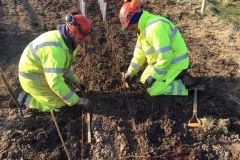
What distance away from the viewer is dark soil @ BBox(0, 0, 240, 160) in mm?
5219

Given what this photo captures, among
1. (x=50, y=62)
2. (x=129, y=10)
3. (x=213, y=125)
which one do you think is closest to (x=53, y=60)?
(x=50, y=62)

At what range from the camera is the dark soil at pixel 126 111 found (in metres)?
5.22

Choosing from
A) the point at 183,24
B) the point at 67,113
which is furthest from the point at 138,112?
the point at 183,24

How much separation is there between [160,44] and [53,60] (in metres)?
1.86

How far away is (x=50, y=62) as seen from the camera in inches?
195

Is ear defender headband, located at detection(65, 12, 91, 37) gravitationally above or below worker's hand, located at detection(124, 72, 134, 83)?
above

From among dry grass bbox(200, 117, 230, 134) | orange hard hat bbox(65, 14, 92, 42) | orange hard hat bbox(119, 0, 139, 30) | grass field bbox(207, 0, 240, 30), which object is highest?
orange hard hat bbox(65, 14, 92, 42)

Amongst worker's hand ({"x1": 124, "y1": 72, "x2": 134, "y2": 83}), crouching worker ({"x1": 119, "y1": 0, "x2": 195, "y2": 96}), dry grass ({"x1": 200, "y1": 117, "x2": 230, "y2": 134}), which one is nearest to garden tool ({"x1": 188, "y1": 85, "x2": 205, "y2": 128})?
dry grass ({"x1": 200, "y1": 117, "x2": 230, "y2": 134})

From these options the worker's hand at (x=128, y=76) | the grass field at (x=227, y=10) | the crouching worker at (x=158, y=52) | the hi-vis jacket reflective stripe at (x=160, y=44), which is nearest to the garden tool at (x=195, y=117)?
the crouching worker at (x=158, y=52)

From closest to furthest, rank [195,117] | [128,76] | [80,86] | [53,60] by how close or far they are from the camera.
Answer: [53,60] < [195,117] < [80,86] < [128,76]

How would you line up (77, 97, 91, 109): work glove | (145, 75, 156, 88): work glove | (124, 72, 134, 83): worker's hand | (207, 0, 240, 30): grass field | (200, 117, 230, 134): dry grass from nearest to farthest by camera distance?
(200, 117, 230, 134): dry grass → (77, 97, 91, 109): work glove → (145, 75, 156, 88): work glove → (124, 72, 134, 83): worker's hand → (207, 0, 240, 30): grass field

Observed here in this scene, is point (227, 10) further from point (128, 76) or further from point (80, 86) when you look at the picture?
point (80, 86)

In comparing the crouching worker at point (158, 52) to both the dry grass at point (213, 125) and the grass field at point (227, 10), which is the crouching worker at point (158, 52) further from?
the grass field at point (227, 10)

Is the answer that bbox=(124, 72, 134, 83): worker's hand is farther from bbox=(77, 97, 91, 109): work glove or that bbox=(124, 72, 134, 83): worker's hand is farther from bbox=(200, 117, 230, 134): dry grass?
bbox=(200, 117, 230, 134): dry grass
